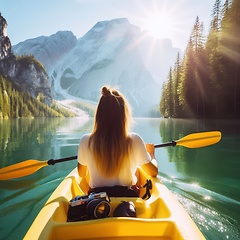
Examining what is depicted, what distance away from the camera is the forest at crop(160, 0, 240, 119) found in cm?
3159

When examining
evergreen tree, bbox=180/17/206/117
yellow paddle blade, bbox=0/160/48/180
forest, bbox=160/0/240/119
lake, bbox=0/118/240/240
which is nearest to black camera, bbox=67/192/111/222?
lake, bbox=0/118/240/240

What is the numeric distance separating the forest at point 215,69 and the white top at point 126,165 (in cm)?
3121

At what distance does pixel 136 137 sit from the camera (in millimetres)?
2844

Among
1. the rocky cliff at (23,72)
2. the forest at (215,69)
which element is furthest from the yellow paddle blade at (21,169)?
the rocky cliff at (23,72)

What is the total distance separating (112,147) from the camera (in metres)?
2.76

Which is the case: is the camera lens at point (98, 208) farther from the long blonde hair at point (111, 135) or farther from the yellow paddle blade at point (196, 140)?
the yellow paddle blade at point (196, 140)

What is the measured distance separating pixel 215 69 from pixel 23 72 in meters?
112

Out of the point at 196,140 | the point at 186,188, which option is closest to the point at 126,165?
the point at 196,140

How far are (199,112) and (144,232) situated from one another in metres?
38.9

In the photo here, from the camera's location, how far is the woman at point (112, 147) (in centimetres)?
277

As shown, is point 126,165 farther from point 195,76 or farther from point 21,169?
point 195,76

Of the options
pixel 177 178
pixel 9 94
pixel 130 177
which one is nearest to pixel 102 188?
pixel 130 177

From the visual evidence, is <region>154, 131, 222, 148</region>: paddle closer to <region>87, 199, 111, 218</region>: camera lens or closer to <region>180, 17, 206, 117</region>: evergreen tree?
<region>87, 199, 111, 218</region>: camera lens

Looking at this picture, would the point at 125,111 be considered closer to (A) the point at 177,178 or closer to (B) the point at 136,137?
(B) the point at 136,137
